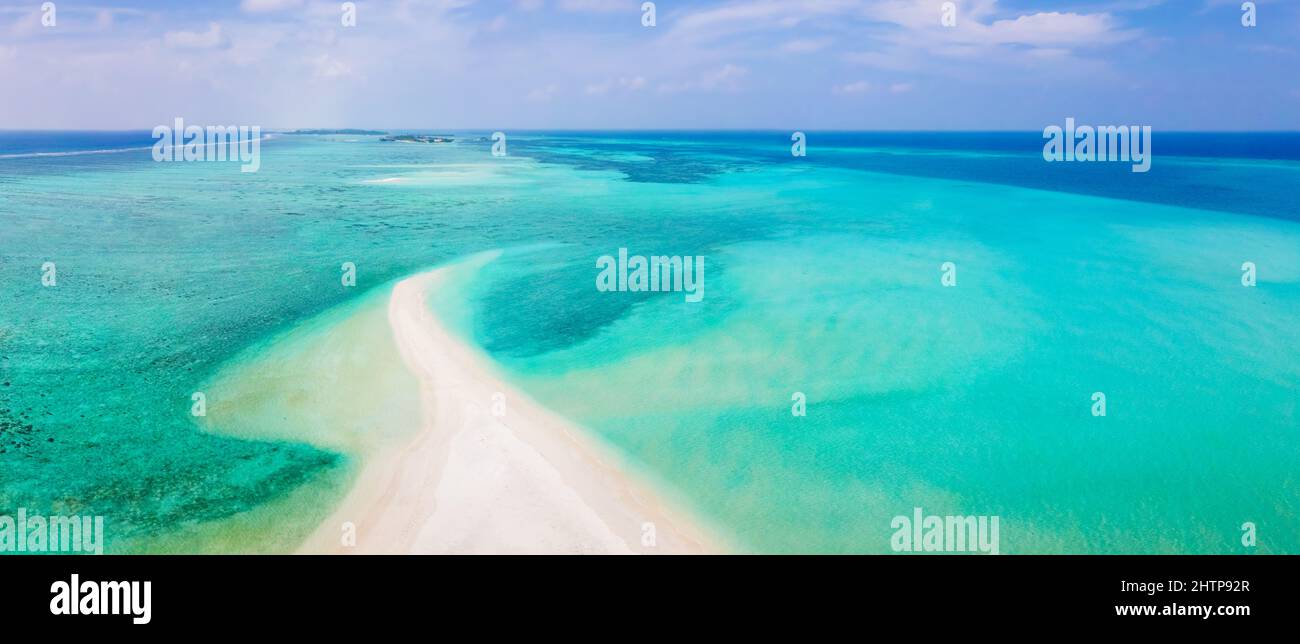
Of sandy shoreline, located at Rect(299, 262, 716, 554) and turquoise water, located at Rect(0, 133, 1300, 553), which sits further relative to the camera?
turquoise water, located at Rect(0, 133, 1300, 553)

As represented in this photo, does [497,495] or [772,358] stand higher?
[772,358]
